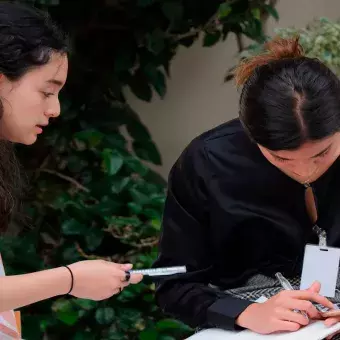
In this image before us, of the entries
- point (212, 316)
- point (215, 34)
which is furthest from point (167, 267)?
point (215, 34)

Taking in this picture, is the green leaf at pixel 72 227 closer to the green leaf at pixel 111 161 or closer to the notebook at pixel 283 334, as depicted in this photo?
the green leaf at pixel 111 161

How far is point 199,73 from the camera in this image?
103 inches

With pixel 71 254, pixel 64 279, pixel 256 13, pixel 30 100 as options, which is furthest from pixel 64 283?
pixel 256 13

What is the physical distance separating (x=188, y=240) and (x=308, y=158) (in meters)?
0.33

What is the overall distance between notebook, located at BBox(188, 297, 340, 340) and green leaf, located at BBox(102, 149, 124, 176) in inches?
34.4

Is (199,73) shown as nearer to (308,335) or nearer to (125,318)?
(125,318)

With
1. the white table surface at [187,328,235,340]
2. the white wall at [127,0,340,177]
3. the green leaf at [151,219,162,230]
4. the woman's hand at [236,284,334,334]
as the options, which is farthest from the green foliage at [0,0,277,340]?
the woman's hand at [236,284,334,334]

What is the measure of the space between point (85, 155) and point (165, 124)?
483 mm

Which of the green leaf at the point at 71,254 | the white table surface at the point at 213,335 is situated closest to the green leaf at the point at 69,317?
the green leaf at the point at 71,254

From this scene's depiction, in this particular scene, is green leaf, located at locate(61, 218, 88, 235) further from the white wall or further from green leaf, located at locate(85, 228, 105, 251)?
the white wall

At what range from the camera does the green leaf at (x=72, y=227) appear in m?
2.11

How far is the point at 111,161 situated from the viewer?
2.13m

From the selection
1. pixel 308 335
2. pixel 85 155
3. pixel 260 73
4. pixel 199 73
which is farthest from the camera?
pixel 199 73

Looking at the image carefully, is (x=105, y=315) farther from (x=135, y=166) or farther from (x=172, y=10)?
(x=172, y=10)
